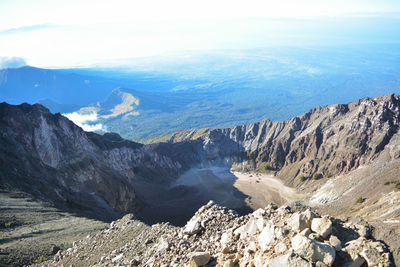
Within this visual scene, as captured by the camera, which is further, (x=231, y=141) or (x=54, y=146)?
(x=231, y=141)

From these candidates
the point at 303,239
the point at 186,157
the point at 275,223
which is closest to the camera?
the point at 303,239

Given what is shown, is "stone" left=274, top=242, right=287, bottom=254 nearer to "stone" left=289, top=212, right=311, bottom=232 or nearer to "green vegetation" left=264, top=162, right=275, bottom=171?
"stone" left=289, top=212, right=311, bottom=232

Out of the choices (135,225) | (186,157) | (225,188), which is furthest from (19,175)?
(186,157)

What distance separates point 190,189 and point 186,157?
25782 millimetres

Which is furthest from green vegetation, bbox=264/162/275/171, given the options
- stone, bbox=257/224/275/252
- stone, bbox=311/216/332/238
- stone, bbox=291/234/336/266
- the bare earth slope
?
stone, bbox=291/234/336/266

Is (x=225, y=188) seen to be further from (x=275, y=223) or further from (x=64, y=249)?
Result: (x=275, y=223)

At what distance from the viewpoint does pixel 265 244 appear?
393 inches

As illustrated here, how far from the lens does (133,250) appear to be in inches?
744

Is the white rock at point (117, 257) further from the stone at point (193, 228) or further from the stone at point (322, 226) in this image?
the stone at point (322, 226)

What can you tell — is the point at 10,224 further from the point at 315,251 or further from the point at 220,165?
the point at 220,165

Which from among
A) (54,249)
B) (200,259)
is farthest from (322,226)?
(54,249)

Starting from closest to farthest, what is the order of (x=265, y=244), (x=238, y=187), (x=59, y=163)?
(x=265, y=244)
(x=59, y=163)
(x=238, y=187)

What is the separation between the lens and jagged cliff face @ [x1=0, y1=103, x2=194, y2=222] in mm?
43000

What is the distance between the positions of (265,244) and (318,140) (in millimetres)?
87652
